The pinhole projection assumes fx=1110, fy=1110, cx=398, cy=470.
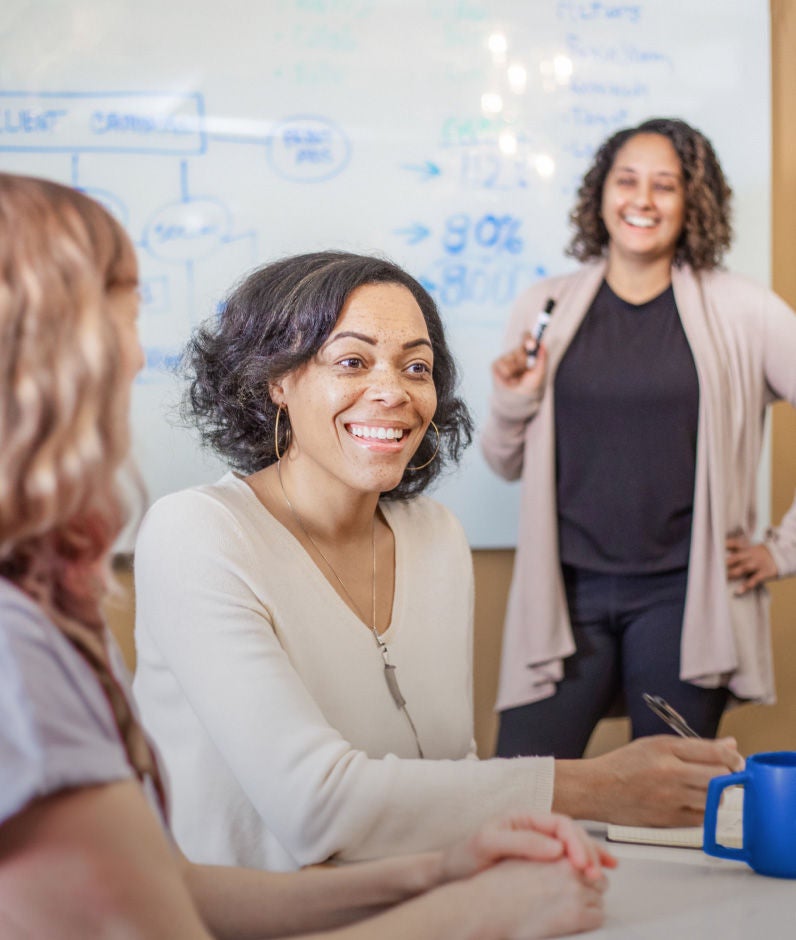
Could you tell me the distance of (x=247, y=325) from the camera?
150 cm

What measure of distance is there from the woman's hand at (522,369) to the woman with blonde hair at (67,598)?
1634 millimetres

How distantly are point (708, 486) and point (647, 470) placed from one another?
0.12 meters

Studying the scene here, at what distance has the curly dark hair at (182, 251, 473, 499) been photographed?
57.2 inches

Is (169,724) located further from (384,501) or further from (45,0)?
(45,0)

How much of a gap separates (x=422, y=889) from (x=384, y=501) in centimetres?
80

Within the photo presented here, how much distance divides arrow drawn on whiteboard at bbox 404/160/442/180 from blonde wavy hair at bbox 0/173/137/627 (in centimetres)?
193

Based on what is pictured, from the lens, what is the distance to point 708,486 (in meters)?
2.21

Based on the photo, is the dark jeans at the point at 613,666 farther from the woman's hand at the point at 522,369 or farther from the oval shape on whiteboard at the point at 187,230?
the oval shape on whiteboard at the point at 187,230

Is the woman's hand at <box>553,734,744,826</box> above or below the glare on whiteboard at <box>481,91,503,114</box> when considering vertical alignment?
below

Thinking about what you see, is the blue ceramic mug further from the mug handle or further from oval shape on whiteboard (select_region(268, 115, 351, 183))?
oval shape on whiteboard (select_region(268, 115, 351, 183))

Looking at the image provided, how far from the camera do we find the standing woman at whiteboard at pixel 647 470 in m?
2.20

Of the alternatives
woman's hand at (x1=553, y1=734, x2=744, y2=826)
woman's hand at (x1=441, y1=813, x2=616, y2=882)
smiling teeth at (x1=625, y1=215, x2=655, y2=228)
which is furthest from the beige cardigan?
woman's hand at (x1=441, y1=813, x2=616, y2=882)

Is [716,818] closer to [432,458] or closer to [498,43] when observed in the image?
[432,458]

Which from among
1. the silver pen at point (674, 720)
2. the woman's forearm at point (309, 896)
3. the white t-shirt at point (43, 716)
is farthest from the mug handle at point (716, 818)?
the white t-shirt at point (43, 716)
